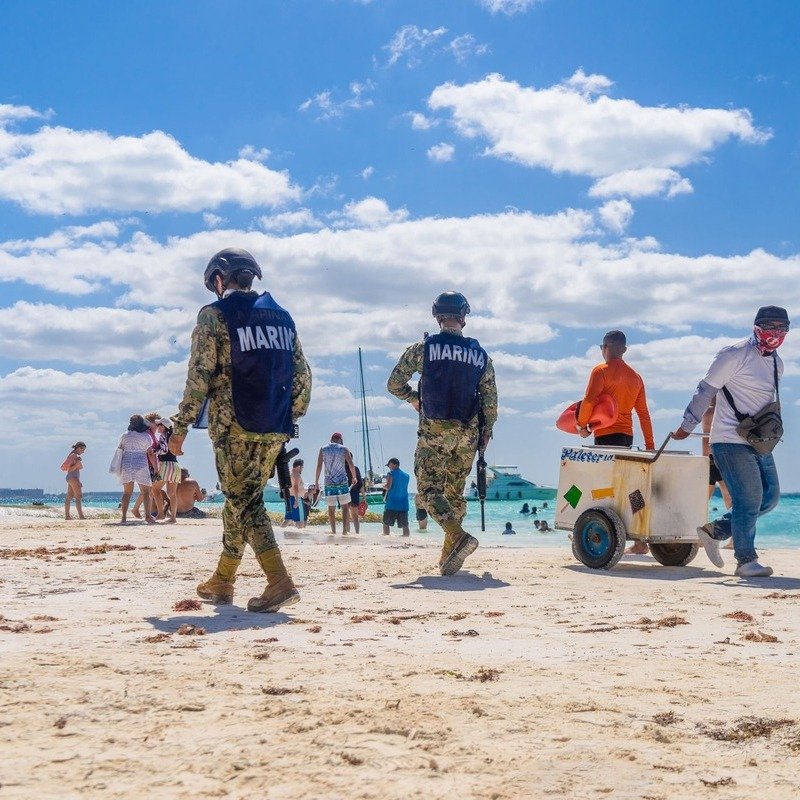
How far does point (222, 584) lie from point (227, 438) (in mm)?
920

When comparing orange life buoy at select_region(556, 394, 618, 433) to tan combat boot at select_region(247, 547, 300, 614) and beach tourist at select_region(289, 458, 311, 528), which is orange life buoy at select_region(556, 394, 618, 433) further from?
beach tourist at select_region(289, 458, 311, 528)

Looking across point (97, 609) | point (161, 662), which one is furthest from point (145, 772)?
point (97, 609)

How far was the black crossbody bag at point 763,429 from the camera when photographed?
25.2ft

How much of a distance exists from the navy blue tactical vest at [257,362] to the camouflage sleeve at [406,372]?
2257 mm

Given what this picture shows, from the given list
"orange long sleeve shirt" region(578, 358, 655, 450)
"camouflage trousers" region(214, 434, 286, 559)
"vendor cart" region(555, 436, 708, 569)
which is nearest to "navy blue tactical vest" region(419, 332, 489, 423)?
"vendor cart" region(555, 436, 708, 569)

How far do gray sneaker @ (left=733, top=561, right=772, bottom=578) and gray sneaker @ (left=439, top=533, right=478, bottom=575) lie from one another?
2085 mm

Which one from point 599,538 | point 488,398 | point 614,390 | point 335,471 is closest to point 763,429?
point 599,538

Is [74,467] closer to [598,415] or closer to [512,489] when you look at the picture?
[598,415]

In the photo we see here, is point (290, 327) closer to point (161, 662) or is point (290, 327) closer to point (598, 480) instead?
point (161, 662)

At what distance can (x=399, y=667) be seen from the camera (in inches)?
153

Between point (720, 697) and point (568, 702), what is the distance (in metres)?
0.58

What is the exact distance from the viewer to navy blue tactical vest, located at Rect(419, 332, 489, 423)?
7831mm

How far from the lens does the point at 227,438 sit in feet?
19.3

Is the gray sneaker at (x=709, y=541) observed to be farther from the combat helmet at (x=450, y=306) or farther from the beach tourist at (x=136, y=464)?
the beach tourist at (x=136, y=464)
